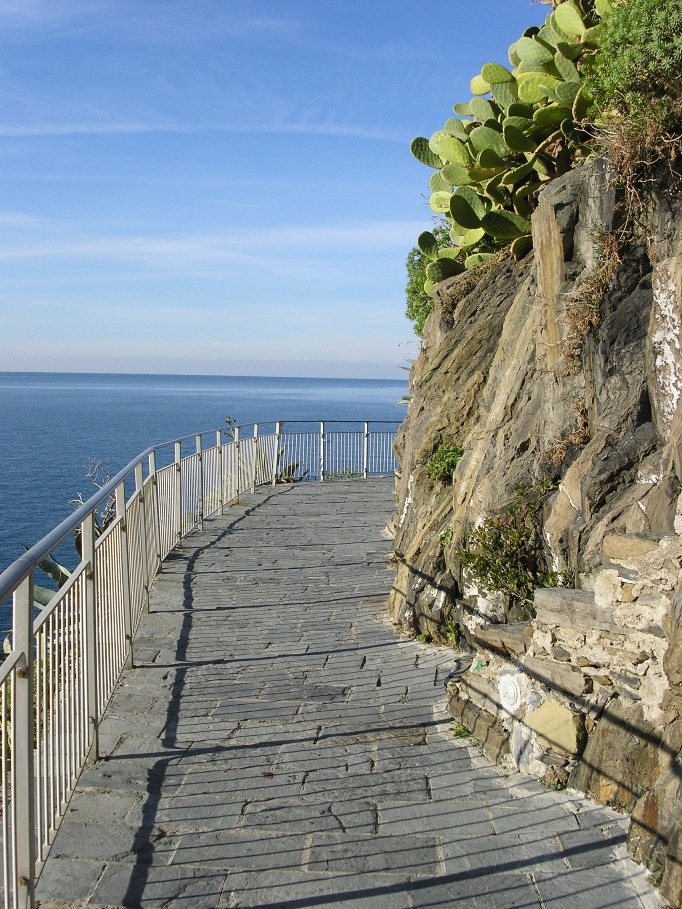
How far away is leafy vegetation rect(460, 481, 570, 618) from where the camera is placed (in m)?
6.73

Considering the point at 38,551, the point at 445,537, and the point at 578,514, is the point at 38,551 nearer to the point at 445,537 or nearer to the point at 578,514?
the point at 578,514

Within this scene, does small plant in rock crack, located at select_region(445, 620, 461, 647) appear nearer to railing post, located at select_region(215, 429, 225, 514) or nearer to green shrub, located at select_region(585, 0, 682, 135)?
green shrub, located at select_region(585, 0, 682, 135)

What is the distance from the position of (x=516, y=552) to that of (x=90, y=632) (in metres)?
3.38

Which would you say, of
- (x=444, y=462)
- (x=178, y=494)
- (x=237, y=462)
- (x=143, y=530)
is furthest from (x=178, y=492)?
(x=237, y=462)

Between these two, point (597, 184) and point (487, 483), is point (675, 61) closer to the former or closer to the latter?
point (597, 184)

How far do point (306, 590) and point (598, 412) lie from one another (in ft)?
15.4

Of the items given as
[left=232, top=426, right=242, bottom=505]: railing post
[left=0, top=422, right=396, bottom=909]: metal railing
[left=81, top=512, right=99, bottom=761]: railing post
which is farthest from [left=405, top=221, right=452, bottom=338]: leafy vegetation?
[left=81, top=512, right=99, bottom=761]: railing post

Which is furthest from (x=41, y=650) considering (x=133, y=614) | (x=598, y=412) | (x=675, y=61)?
(x=675, y=61)

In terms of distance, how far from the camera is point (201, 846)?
14.2ft

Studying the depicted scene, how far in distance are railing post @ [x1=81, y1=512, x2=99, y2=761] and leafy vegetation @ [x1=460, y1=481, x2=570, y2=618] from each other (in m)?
3.21

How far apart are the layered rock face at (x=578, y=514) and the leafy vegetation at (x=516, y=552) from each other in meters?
0.08

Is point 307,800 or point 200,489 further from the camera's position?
point 200,489

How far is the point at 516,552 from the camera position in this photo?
6832 millimetres

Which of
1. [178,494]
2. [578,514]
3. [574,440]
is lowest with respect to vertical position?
[178,494]
